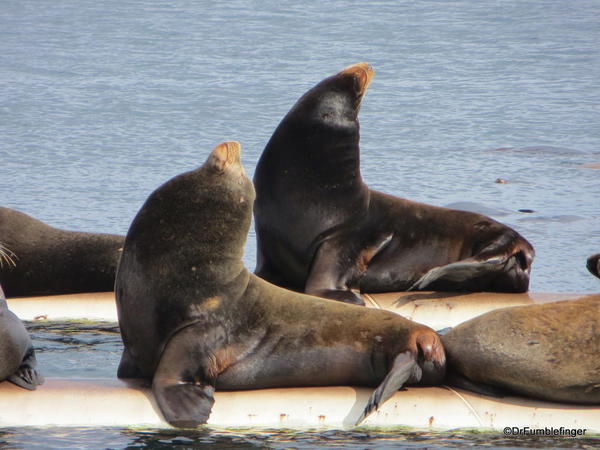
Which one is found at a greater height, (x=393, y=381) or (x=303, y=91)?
(x=303, y=91)

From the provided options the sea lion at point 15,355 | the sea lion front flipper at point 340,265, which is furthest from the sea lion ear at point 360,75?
the sea lion at point 15,355

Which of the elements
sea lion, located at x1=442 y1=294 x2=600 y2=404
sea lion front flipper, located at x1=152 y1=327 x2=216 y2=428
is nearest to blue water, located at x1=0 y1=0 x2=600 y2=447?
sea lion, located at x1=442 y1=294 x2=600 y2=404

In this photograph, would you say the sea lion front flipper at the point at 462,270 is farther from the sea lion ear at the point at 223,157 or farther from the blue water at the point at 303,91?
the sea lion ear at the point at 223,157

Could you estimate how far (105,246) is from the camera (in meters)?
7.14

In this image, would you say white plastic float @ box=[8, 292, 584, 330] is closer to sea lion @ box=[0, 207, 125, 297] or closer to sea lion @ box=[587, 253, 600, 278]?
sea lion @ box=[0, 207, 125, 297]

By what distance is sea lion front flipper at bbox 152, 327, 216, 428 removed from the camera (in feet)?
15.0

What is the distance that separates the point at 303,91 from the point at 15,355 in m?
10.4

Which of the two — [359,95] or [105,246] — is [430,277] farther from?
[105,246]

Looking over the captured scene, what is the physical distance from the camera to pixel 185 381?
4.72 metres

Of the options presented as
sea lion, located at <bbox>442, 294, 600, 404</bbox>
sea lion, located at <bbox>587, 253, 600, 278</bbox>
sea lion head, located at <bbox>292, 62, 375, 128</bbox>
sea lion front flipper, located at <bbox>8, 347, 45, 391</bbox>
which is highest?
sea lion head, located at <bbox>292, 62, 375, 128</bbox>

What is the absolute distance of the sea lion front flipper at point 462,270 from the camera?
6.60 meters

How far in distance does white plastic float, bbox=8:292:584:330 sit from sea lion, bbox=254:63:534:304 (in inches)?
4.6

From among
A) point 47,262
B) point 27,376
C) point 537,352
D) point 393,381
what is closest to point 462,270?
point 537,352

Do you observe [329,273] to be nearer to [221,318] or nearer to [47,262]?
[47,262]
